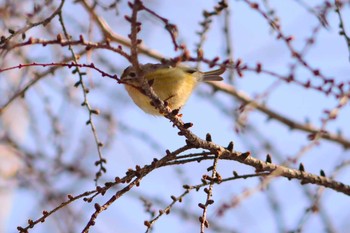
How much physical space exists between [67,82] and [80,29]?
1.55ft

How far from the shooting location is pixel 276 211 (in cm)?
353

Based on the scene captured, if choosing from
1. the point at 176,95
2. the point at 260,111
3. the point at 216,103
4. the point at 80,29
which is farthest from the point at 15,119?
the point at 176,95

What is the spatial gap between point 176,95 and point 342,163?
88 cm

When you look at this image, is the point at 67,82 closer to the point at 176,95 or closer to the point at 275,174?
the point at 176,95

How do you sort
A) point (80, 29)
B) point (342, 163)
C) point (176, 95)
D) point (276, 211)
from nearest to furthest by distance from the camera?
point (176, 95) → point (342, 163) → point (276, 211) → point (80, 29)

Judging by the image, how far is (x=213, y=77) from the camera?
2.88m

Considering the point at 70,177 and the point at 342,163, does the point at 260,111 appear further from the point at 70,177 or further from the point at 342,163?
the point at 70,177

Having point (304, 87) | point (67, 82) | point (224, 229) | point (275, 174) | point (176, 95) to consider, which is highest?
point (67, 82)

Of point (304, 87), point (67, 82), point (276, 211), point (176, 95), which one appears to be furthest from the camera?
point (67, 82)

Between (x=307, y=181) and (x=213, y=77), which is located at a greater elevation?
(x=213, y=77)

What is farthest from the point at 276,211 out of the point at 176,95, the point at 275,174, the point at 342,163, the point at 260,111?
the point at 275,174

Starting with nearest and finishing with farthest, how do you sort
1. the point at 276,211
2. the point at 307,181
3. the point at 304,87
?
the point at 307,181, the point at 304,87, the point at 276,211

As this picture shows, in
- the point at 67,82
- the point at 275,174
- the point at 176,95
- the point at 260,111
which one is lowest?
the point at 275,174

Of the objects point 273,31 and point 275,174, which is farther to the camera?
point 273,31
